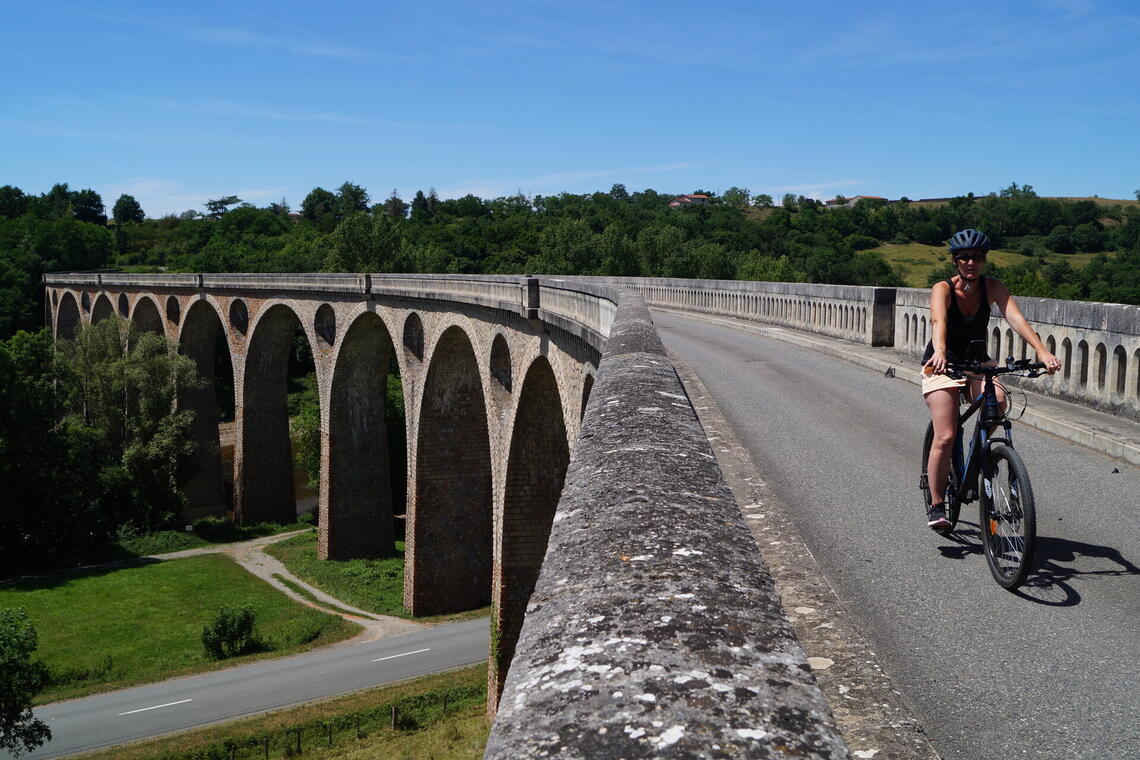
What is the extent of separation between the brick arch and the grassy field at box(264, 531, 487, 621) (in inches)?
379

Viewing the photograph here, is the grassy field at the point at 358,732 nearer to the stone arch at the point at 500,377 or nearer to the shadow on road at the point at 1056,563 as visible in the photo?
the stone arch at the point at 500,377

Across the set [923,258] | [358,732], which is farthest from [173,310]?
[923,258]

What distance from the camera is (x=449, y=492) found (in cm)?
2822

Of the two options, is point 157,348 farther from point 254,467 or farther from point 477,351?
point 477,351

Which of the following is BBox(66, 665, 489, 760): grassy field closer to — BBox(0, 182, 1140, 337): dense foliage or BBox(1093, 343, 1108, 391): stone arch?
BBox(1093, 343, 1108, 391): stone arch

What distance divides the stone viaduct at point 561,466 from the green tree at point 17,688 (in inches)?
A: 371

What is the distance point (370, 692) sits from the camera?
2258 centimetres

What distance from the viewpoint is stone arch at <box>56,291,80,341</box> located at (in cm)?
6925

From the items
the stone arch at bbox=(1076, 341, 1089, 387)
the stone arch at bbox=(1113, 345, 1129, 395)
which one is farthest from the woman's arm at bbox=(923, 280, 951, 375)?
the stone arch at bbox=(1076, 341, 1089, 387)

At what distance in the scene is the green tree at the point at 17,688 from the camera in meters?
19.1

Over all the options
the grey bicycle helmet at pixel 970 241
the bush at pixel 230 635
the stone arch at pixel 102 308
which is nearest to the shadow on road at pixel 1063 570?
the grey bicycle helmet at pixel 970 241

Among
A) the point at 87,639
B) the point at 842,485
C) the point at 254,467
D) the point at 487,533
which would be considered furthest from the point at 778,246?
the point at 842,485

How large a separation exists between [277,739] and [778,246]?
7220 cm

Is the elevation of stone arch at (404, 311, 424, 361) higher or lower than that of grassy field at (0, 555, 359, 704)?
higher
